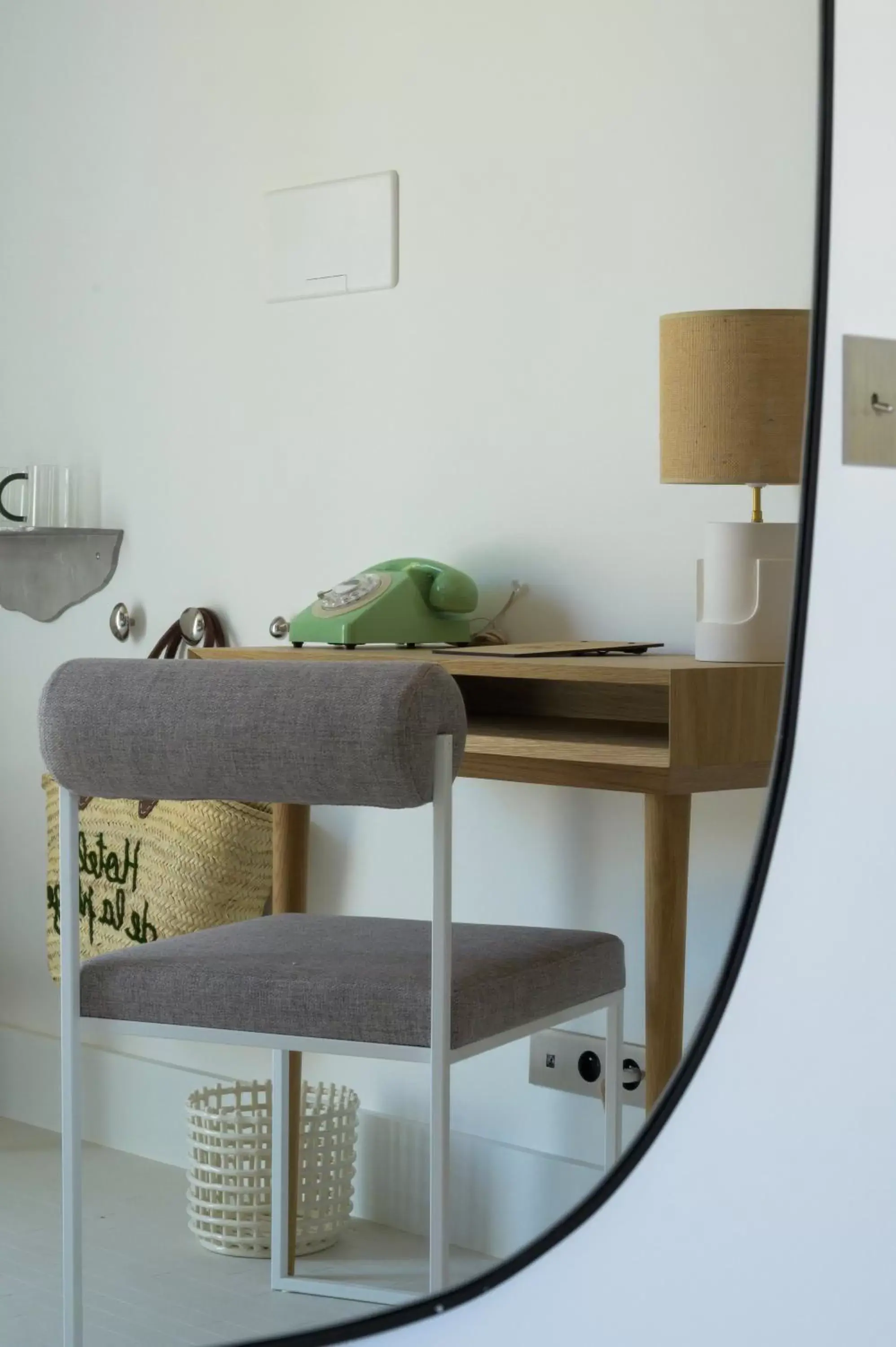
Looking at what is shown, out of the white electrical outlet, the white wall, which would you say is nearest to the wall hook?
the white wall

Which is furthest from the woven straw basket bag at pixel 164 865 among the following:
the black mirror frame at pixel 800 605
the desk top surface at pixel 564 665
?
the black mirror frame at pixel 800 605

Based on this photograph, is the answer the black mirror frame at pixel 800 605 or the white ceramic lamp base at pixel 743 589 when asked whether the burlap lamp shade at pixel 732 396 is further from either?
the black mirror frame at pixel 800 605

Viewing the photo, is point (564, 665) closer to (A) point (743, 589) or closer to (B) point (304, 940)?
(A) point (743, 589)

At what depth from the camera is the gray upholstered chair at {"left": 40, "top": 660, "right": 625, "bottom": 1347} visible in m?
0.69

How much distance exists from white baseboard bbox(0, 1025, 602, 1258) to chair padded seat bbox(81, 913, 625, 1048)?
101 millimetres

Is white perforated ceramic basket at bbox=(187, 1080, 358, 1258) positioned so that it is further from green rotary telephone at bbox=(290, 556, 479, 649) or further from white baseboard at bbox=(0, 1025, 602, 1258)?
green rotary telephone at bbox=(290, 556, 479, 649)

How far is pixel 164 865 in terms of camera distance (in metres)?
1.31

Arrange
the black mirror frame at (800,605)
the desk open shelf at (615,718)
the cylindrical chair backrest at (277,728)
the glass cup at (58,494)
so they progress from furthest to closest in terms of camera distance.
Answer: the glass cup at (58,494), the desk open shelf at (615,718), the cylindrical chair backrest at (277,728), the black mirror frame at (800,605)

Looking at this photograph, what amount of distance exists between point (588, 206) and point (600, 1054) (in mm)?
509

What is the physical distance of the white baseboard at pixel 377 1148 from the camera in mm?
855

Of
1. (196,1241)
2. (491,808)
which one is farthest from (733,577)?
(196,1241)

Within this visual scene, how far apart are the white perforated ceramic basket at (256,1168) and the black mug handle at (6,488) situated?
56cm

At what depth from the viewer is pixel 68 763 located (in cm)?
75

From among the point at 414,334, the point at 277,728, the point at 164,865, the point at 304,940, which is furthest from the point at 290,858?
the point at 277,728
